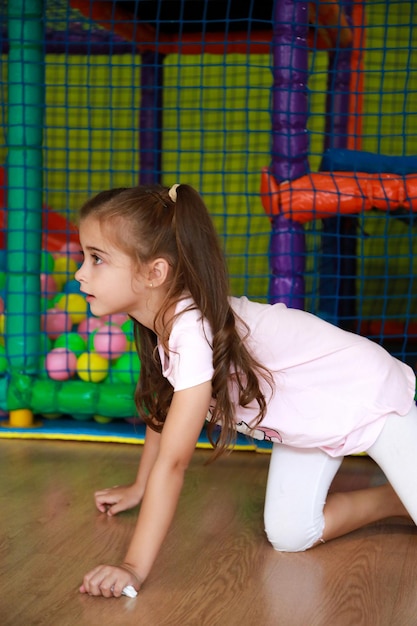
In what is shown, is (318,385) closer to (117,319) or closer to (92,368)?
(92,368)

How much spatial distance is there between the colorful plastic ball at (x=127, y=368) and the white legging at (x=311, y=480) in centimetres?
78

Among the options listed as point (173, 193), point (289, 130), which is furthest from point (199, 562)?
point (289, 130)

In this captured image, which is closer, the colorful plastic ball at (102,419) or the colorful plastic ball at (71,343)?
the colorful plastic ball at (102,419)

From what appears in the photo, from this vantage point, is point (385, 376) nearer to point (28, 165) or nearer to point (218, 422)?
point (218, 422)

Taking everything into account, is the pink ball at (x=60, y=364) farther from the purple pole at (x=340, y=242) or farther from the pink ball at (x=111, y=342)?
the purple pole at (x=340, y=242)

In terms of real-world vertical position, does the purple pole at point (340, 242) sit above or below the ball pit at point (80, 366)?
above

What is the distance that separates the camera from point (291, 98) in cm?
208

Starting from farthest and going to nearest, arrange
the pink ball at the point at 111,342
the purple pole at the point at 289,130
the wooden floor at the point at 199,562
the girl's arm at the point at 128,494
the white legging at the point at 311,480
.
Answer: the pink ball at the point at 111,342
the purple pole at the point at 289,130
the girl's arm at the point at 128,494
the white legging at the point at 311,480
the wooden floor at the point at 199,562

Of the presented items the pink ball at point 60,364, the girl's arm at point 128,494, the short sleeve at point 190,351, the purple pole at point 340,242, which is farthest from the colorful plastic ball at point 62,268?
the short sleeve at point 190,351

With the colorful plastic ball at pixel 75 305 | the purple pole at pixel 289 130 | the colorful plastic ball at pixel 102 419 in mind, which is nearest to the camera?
the purple pole at pixel 289 130

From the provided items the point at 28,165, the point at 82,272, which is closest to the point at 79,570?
the point at 82,272

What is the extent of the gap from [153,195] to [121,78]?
3.31m

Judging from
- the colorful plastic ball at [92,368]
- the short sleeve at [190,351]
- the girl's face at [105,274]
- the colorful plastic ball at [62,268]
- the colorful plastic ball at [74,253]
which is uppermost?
the girl's face at [105,274]

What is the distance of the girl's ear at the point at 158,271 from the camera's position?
4.33 ft
